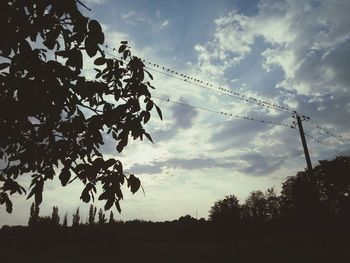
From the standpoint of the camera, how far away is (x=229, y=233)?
5581 centimetres


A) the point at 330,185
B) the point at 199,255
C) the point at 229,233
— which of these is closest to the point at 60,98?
the point at 229,233

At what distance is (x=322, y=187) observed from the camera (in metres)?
77.2

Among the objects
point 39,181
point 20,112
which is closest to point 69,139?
point 39,181

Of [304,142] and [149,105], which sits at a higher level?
[304,142]

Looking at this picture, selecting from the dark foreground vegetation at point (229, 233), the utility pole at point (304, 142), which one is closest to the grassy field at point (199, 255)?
the dark foreground vegetation at point (229, 233)

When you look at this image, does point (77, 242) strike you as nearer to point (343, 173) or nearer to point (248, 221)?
point (248, 221)

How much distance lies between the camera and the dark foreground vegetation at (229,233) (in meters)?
58.1

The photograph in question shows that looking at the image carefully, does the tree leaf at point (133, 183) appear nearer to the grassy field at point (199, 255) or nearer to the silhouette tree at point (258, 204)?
the grassy field at point (199, 255)

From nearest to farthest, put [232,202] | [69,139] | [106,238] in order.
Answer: [69,139]
[232,202]
[106,238]

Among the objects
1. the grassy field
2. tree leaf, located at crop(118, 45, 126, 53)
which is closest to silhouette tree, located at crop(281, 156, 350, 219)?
the grassy field

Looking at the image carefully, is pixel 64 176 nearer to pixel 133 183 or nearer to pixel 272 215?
pixel 133 183

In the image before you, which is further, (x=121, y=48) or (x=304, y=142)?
→ (x=304, y=142)

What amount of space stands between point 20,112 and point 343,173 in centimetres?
8314

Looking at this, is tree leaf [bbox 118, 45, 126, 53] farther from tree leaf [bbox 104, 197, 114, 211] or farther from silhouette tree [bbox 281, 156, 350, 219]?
silhouette tree [bbox 281, 156, 350, 219]
